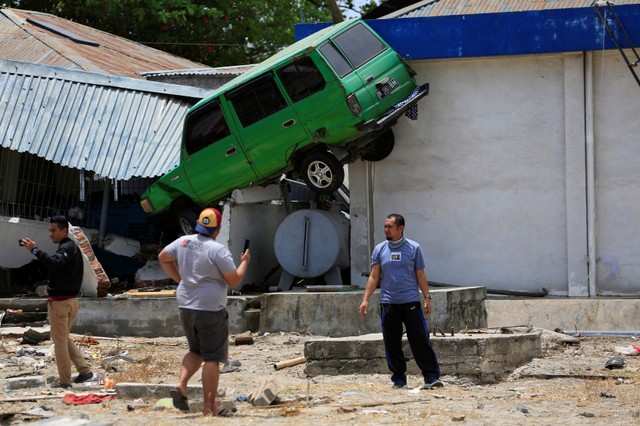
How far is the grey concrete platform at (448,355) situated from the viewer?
11086 mm

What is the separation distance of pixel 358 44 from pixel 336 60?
519mm

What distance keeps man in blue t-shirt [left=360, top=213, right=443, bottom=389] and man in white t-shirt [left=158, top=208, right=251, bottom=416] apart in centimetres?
177

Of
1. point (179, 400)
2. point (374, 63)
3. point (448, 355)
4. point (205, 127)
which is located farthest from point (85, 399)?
point (374, 63)

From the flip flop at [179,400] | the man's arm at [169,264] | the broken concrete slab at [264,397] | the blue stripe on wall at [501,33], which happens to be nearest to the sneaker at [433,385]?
the broken concrete slab at [264,397]

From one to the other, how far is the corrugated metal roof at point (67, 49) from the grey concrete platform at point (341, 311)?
7385mm

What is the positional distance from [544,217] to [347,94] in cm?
318

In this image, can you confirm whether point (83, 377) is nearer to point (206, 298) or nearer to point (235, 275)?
point (206, 298)

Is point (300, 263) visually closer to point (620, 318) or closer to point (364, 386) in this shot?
point (620, 318)

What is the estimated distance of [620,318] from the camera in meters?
14.8

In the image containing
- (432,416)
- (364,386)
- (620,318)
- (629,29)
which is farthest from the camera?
(629,29)

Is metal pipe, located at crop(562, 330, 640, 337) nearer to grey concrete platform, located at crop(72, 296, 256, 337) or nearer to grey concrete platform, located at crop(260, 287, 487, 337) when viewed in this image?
grey concrete platform, located at crop(260, 287, 487, 337)

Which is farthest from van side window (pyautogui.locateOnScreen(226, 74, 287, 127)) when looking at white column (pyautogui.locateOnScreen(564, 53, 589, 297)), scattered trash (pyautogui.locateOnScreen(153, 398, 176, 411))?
scattered trash (pyautogui.locateOnScreen(153, 398, 176, 411))

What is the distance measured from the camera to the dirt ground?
8.79 m

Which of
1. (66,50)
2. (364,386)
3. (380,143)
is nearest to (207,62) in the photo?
(66,50)
